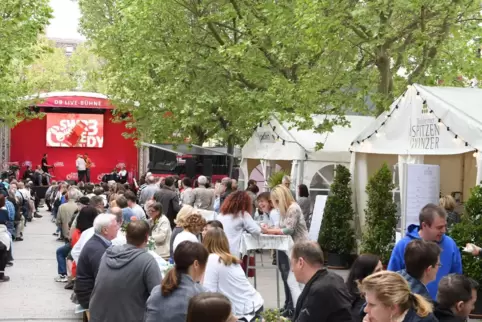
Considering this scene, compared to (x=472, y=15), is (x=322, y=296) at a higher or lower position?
lower

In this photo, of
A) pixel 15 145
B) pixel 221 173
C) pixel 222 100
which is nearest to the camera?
pixel 222 100

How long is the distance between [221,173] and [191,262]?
1262 inches

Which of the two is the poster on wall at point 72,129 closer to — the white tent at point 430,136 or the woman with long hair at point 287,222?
the white tent at point 430,136

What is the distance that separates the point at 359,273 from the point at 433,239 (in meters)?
1.19

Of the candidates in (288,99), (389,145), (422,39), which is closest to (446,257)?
(389,145)

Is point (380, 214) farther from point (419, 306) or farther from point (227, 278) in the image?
point (419, 306)

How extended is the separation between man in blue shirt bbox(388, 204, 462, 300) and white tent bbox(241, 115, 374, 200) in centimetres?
1225

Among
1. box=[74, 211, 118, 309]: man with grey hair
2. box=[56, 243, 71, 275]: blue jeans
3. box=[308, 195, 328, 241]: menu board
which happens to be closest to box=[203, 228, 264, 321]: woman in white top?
box=[74, 211, 118, 309]: man with grey hair

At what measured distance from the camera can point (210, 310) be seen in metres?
3.88

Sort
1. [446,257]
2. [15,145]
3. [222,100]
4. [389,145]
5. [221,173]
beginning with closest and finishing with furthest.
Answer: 1. [446,257]
2. [389,145]
3. [222,100]
4. [221,173]
5. [15,145]

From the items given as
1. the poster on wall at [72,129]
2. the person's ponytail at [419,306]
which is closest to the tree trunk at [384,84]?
the person's ponytail at [419,306]

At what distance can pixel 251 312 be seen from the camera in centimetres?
779

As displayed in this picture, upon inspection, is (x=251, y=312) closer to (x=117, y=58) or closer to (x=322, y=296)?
(x=322, y=296)

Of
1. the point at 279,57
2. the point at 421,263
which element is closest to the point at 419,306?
the point at 421,263
